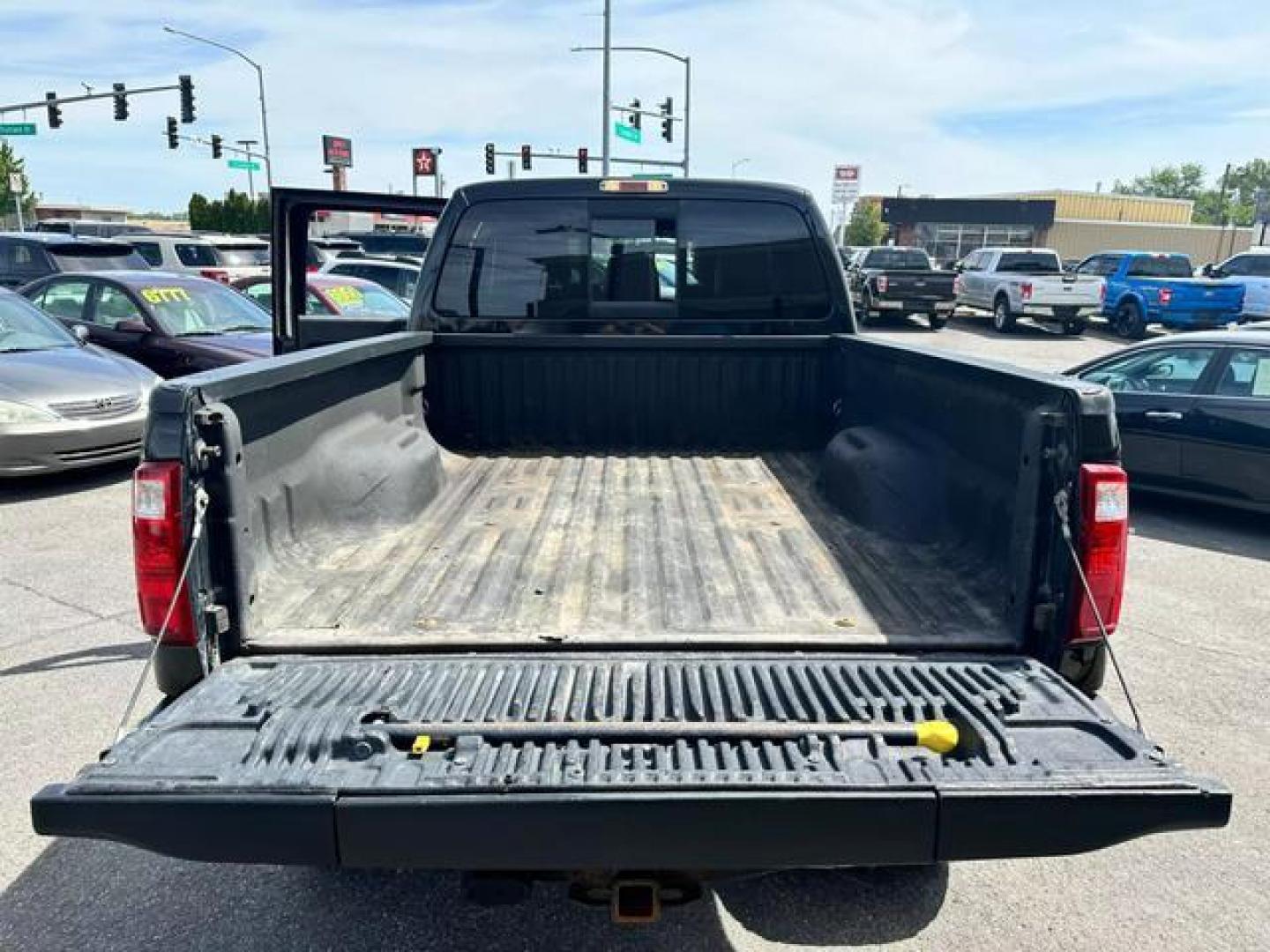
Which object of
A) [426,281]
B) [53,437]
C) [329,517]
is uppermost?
[426,281]

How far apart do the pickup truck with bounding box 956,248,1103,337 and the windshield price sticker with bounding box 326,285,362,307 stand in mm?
17225

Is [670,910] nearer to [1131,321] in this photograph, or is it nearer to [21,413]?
[21,413]

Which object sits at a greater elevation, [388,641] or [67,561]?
[388,641]

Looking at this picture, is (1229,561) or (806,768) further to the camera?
(1229,561)

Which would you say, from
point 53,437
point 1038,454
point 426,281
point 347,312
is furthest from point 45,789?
point 347,312

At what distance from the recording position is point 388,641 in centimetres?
247

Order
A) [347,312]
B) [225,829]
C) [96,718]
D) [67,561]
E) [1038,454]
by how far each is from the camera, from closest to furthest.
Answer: [225,829] < [1038,454] < [96,718] < [67,561] < [347,312]

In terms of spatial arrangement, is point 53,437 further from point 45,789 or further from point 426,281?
point 45,789

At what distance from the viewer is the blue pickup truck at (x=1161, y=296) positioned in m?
19.7

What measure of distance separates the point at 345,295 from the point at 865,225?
67186 millimetres

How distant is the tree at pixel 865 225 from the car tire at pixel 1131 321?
1912 inches

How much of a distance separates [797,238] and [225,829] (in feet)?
12.5

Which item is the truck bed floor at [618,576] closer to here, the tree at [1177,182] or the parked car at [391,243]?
the parked car at [391,243]

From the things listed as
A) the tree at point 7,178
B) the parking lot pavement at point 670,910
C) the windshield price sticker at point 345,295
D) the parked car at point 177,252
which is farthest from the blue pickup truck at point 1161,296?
the tree at point 7,178
